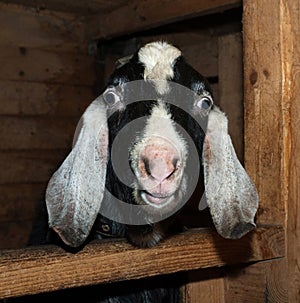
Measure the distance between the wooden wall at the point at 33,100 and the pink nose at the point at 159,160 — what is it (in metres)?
2.18

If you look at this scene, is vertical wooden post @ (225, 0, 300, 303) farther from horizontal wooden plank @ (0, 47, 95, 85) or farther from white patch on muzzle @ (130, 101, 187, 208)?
horizontal wooden plank @ (0, 47, 95, 85)

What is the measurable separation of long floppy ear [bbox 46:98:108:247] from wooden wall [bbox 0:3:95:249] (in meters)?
1.85

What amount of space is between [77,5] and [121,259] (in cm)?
252

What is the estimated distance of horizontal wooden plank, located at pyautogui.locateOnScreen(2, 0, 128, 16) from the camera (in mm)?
3875

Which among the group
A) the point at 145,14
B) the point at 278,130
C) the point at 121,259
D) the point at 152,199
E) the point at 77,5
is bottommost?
the point at 121,259

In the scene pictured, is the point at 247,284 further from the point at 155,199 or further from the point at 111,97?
the point at 111,97

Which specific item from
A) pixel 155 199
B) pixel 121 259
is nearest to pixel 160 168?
pixel 155 199

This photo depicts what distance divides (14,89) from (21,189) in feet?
2.00

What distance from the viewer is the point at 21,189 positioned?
3.99m

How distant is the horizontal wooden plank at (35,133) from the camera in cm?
394

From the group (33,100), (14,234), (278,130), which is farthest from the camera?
(33,100)

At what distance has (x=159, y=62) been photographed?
2.10 metres

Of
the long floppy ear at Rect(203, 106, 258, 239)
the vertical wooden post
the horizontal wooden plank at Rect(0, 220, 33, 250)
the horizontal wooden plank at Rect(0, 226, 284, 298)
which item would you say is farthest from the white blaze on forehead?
the horizontal wooden plank at Rect(0, 220, 33, 250)

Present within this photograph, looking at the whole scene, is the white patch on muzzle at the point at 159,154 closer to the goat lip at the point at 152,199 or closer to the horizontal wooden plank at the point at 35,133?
the goat lip at the point at 152,199
